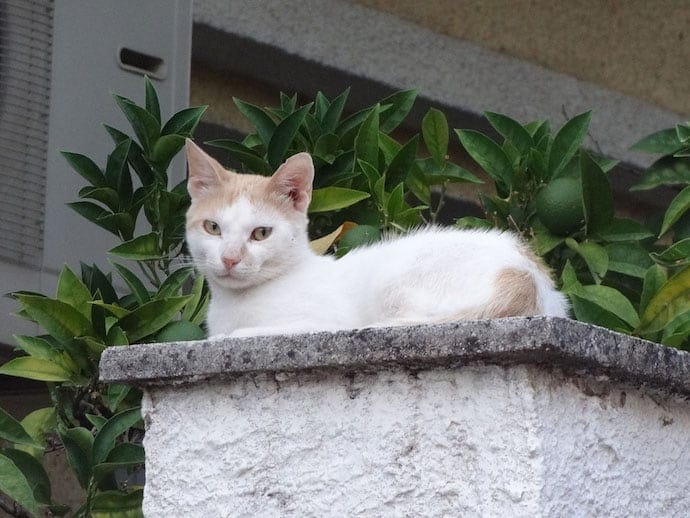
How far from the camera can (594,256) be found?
282 cm

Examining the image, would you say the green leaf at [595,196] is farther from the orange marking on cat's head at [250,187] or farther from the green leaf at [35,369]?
the green leaf at [35,369]

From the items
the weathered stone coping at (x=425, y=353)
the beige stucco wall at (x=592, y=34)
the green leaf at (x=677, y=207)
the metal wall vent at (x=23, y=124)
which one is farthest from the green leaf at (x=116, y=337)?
the beige stucco wall at (x=592, y=34)

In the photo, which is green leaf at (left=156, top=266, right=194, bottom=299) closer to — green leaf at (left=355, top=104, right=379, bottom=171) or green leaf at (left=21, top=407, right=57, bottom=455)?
green leaf at (left=21, top=407, right=57, bottom=455)

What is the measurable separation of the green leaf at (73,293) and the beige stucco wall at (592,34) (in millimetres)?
2533

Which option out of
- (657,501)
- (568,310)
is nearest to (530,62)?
(568,310)

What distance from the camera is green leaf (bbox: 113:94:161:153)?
9.55ft

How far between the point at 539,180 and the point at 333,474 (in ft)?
4.63

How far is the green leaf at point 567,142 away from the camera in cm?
298

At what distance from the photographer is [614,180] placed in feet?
17.9

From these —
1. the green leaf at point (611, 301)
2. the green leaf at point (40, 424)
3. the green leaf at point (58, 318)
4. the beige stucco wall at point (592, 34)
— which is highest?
the beige stucco wall at point (592, 34)

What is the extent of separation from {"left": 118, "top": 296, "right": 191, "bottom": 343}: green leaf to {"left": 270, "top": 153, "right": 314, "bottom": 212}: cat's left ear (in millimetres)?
310

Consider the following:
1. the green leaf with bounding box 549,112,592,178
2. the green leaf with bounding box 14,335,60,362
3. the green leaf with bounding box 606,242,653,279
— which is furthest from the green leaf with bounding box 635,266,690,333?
the green leaf with bounding box 14,335,60,362

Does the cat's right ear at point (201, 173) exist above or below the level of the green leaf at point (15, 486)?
above

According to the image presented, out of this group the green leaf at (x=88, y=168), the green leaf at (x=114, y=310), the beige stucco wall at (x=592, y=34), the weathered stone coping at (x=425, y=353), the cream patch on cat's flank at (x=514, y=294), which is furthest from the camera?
the beige stucco wall at (x=592, y=34)
